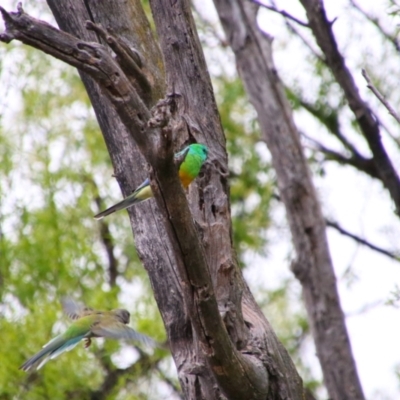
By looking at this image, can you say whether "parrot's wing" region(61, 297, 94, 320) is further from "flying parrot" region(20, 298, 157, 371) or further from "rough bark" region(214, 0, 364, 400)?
"rough bark" region(214, 0, 364, 400)

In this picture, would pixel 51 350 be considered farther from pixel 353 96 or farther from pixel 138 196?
pixel 353 96

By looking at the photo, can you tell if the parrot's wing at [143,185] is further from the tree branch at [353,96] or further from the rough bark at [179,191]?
the tree branch at [353,96]

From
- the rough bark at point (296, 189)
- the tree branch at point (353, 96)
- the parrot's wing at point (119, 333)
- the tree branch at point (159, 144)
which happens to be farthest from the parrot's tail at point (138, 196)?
the rough bark at point (296, 189)

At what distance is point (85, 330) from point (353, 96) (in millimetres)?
2133

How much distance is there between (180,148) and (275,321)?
13.9 feet

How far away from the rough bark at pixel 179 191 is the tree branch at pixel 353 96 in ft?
3.45

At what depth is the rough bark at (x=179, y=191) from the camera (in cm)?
253

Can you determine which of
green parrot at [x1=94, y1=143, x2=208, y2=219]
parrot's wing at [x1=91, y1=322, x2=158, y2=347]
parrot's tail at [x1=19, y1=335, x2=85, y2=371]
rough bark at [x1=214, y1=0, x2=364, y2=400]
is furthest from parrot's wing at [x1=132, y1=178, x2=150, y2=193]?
rough bark at [x1=214, y1=0, x2=364, y2=400]

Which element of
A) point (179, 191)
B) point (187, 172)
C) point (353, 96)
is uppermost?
point (353, 96)

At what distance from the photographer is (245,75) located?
6387 millimetres

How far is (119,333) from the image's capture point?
3.75m

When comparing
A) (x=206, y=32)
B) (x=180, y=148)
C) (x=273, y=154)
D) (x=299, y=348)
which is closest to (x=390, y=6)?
(x=180, y=148)

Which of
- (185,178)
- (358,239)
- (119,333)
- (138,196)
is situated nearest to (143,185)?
(138,196)

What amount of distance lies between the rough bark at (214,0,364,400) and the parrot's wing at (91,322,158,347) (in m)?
2.72
